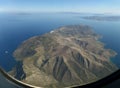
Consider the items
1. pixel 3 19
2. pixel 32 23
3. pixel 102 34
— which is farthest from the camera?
pixel 32 23

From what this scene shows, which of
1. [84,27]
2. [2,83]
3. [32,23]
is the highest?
[84,27]

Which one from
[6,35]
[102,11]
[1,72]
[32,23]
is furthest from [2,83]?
[102,11]

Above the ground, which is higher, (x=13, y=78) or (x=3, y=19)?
(x=3, y=19)

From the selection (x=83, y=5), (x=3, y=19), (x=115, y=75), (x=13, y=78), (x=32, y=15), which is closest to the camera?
(x=115, y=75)

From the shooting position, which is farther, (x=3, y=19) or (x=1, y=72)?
(x=3, y=19)

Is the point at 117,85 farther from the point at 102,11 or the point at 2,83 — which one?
the point at 102,11

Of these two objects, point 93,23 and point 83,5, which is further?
point 83,5

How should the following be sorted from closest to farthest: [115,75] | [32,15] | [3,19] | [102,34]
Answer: [115,75] < [102,34] < [3,19] < [32,15]

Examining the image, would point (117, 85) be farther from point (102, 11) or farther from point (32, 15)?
point (32, 15)

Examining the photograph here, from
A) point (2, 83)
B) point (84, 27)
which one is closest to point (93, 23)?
point (84, 27)
